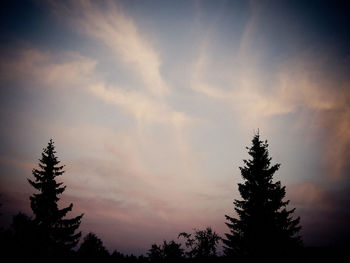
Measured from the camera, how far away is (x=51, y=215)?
19688 millimetres

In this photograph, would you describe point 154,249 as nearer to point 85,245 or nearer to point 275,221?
point 85,245

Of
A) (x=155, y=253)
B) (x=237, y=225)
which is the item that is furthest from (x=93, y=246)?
(x=237, y=225)

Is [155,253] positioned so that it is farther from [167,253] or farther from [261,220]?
[261,220]

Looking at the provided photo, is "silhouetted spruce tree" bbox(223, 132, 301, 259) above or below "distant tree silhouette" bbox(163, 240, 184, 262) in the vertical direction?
above

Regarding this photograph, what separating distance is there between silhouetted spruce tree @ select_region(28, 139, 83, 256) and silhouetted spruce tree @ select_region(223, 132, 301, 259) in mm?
15096

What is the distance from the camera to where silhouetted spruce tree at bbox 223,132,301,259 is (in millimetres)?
16766

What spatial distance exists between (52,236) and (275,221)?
2018 centimetres

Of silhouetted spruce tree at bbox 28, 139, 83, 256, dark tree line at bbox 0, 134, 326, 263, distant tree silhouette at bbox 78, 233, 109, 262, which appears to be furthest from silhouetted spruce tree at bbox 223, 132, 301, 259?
distant tree silhouette at bbox 78, 233, 109, 262

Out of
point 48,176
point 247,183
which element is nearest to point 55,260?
point 48,176

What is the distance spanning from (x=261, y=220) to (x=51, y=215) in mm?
19225

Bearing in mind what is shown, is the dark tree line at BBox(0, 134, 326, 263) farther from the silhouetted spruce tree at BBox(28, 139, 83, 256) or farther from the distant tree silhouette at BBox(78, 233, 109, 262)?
the distant tree silhouette at BBox(78, 233, 109, 262)

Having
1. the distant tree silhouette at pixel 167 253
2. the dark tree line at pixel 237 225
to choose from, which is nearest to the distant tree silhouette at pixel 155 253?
the distant tree silhouette at pixel 167 253

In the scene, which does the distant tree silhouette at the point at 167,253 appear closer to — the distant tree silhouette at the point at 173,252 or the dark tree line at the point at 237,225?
the distant tree silhouette at the point at 173,252

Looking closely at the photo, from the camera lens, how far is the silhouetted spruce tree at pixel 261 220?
55.0 ft
